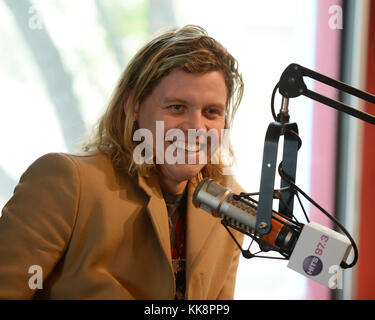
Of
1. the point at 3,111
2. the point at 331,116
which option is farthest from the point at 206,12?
the point at 3,111

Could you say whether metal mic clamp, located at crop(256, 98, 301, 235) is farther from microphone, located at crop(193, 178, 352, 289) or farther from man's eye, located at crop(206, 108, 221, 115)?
man's eye, located at crop(206, 108, 221, 115)

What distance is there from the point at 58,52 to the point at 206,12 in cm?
65

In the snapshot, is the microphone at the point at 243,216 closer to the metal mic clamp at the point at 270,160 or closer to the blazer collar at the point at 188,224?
the metal mic clamp at the point at 270,160

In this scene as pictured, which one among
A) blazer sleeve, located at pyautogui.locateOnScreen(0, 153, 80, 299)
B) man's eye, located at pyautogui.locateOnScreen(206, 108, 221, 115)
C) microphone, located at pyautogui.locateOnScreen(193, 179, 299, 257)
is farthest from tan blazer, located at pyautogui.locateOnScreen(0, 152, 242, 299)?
microphone, located at pyautogui.locateOnScreen(193, 179, 299, 257)

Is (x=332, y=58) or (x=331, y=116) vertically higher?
(x=332, y=58)

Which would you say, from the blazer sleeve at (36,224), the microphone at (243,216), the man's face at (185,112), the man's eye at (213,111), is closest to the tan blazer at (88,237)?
the blazer sleeve at (36,224)

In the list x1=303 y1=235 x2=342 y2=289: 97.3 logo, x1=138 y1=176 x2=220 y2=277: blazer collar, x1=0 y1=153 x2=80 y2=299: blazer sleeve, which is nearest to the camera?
x1=303 y1=235 x2=342 y2=289: 97.3 logo

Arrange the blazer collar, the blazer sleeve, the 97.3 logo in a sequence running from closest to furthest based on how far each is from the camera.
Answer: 1. the 97.3 logo
2. the blazer sleeve
3. the blazer collar

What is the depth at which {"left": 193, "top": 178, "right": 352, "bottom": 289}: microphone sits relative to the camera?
0.61m

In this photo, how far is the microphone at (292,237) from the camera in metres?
0.61

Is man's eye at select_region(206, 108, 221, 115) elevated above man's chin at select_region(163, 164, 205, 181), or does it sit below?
above

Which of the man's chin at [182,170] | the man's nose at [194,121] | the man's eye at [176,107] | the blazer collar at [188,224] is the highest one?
the man's eye at [176,107]
